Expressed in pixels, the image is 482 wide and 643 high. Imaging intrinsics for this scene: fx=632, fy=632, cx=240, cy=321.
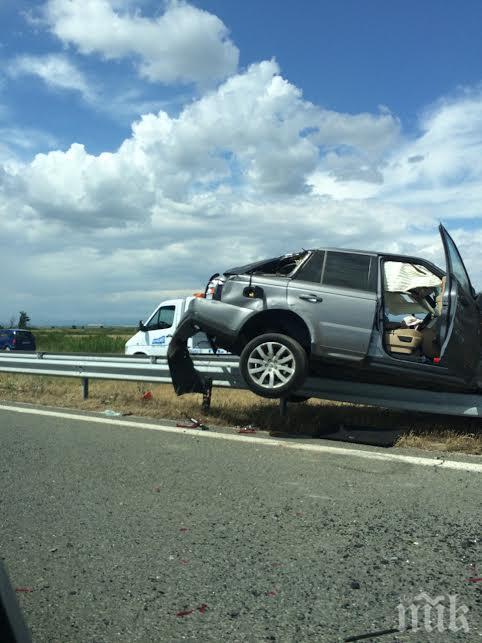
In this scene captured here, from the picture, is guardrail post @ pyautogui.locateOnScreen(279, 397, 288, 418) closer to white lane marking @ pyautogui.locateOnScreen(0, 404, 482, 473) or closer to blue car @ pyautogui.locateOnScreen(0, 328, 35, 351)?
white lane marking @ pyautogui.locateOnScreen(0, 404, 482, 473)

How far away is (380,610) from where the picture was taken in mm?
2926

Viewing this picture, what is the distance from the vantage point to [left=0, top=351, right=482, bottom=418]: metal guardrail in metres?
6.67

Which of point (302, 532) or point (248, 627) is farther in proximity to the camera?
point (302, 532)

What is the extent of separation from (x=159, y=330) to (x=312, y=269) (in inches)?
374

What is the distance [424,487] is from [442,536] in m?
1.07

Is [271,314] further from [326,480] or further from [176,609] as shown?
[176,609]

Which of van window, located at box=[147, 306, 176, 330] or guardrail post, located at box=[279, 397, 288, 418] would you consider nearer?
guardrail post, located at box=[279, 397, 288, 418]

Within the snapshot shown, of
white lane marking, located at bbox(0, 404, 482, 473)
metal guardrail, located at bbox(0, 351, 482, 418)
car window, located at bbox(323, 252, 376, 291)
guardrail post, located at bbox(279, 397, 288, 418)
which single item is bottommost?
white lane marking, located at bbox(0, 404, 482, 473)

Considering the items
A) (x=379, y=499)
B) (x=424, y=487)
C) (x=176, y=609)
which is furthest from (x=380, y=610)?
(x=424, y=487)

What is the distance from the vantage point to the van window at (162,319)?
16.1 metres

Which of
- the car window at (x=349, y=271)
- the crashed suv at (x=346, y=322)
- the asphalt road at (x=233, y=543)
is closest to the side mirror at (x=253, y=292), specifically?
the crashed suv at (x=346, y=322)

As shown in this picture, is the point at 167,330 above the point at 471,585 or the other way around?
above

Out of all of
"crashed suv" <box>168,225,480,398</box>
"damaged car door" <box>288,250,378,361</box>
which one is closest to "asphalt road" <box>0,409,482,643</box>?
"crashed suv" <box>168,225,480,398</box>

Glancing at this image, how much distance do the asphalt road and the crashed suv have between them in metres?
1.28
